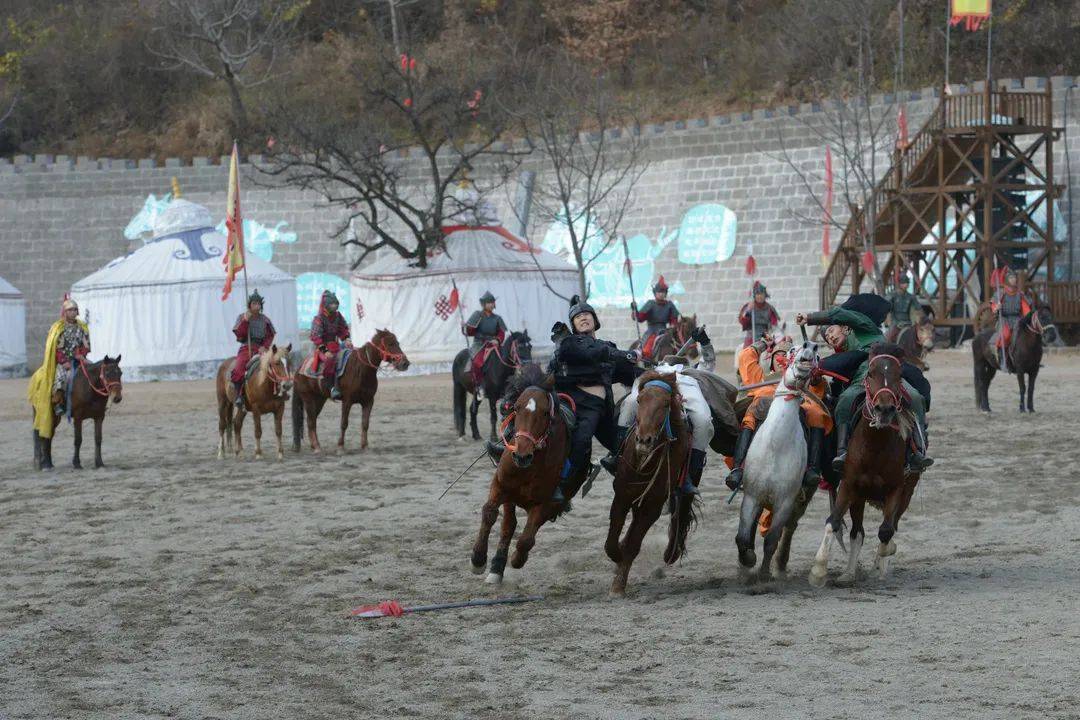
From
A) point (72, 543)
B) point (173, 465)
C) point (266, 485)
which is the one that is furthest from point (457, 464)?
point (72, 543)

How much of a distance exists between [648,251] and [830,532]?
A: 2981cm

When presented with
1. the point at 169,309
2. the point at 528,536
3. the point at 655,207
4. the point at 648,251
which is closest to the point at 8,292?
the point at 169,309

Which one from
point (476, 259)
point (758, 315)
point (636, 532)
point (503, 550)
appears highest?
point (476, 259)

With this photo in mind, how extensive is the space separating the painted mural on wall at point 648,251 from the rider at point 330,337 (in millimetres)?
19539

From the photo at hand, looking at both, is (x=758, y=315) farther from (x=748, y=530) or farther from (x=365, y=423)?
(x=748, y=530)

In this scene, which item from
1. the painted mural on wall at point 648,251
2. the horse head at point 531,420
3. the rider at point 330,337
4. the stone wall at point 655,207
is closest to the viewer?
the horse head at point 531,420

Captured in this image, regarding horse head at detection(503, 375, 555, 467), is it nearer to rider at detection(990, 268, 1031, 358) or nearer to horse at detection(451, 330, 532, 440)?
horse at detection(451, 330, 532, 440)

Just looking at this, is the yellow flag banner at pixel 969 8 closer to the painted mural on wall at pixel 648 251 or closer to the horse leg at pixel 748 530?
the painted mural on wall at pixel 648 251

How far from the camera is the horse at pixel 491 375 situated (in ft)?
58.7

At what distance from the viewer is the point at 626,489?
8.24 m

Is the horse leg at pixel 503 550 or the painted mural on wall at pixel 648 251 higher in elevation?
the painted mural on wall at pixel 648 251

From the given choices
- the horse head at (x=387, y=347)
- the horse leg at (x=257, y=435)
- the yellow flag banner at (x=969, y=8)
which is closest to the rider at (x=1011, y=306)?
the horse head at (x=387, y=347)

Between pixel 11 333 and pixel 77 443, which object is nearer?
pixel 77 443

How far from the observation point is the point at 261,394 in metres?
16.2
